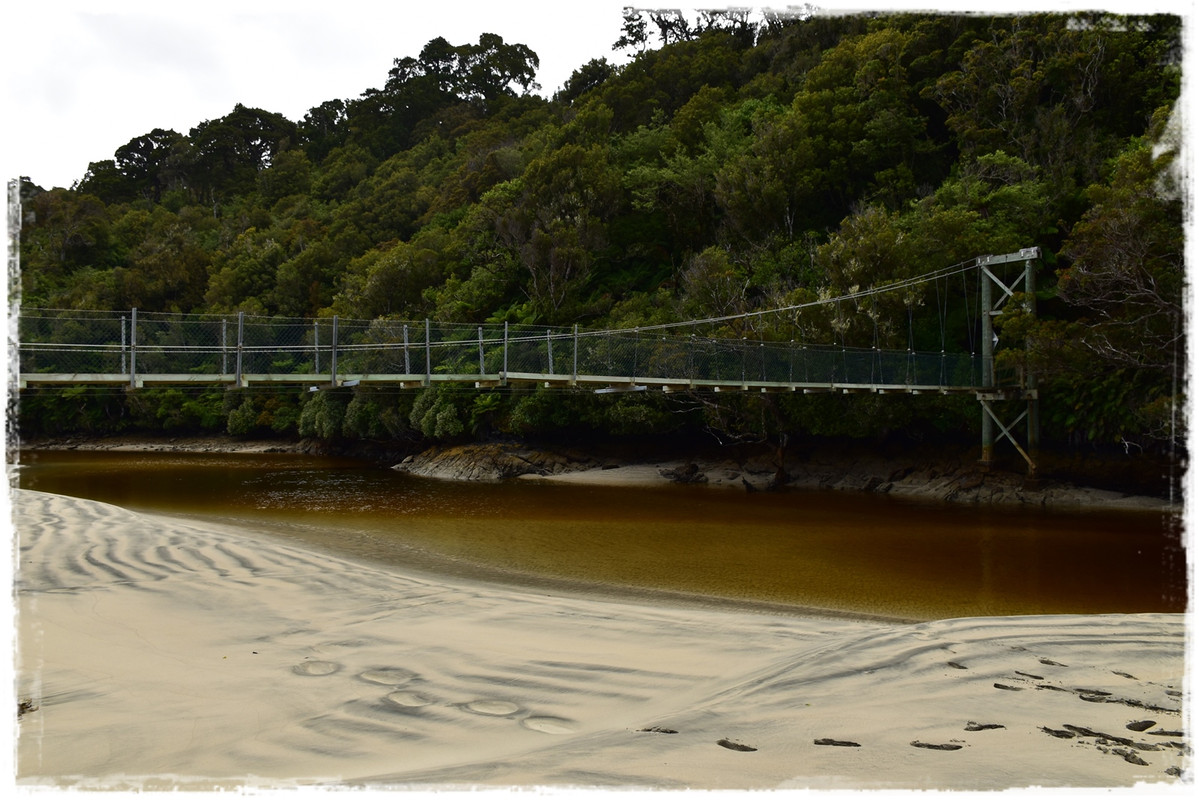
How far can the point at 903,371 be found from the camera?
1471cm

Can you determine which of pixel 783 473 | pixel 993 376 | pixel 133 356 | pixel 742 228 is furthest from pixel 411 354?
pixel 742 228

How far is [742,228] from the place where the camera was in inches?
949

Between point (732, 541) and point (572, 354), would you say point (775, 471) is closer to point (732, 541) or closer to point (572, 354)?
point (572, 354)

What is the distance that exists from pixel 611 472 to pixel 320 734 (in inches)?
666

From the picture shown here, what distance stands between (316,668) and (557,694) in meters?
1.38

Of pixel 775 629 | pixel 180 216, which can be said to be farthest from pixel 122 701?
pixel 180 216

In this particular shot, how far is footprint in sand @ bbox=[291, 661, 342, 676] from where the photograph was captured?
4234 millimetres

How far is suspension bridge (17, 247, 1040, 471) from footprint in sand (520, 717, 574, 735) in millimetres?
7529

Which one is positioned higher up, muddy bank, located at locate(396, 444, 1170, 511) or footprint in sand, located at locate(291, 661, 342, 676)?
footprint in sand, located at locate(291, 661, 342, 676)

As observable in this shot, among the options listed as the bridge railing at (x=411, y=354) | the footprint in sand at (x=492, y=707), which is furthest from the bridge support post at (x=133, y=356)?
the footprint in sand at (x=492, y=707)

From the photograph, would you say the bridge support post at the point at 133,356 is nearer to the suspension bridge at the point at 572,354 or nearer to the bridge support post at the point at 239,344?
the suspension bridge at the point at 572,354

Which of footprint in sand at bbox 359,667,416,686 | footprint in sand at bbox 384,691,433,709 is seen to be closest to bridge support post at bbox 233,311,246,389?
footprint in sand at bbox 359,667,416,686

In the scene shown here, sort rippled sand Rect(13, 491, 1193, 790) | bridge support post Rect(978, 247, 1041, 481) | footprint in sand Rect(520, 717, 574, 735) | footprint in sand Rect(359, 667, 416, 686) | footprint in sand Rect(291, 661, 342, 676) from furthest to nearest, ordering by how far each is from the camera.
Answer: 1. bridge support post Rect(978, 247, 1041, 481)
2. footprint in sand Rect(291, 661, 342, 676)
3. footprint in sand Rect(359, 667, 416, 686)
4. footprint in sand Rect(520, 717, 574, 735)
5. rippled sand Rect(13, 491, 1193, 790)

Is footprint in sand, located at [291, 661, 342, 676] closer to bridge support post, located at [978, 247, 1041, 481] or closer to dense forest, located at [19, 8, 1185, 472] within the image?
dense forest, located at [19, 8, 1185, 472]
